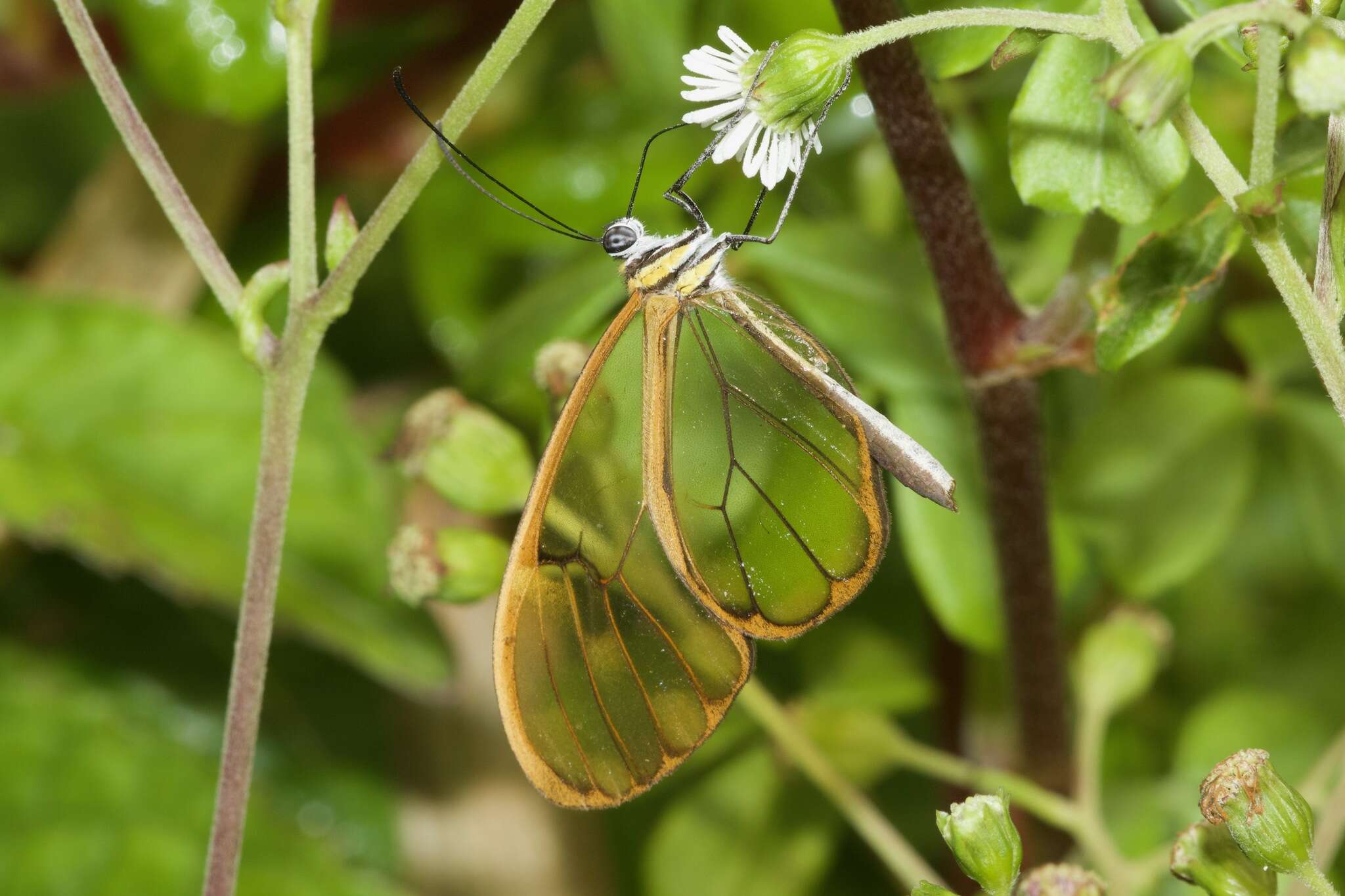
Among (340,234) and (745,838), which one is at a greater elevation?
(340,234)

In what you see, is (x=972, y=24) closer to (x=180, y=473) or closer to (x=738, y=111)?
(x=738, y=111)

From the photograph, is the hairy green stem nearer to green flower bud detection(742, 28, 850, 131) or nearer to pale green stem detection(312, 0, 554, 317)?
pale green stem detection(312, 0, 554, 317)

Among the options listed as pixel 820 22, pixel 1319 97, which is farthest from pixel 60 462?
pixel 1319 97

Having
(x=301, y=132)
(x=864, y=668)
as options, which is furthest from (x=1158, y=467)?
(x=301, y=132)

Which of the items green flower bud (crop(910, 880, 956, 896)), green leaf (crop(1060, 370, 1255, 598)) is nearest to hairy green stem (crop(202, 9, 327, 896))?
green flower bud (crop(910, 880, 956, 896))

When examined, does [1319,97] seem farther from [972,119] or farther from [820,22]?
[972,119]
